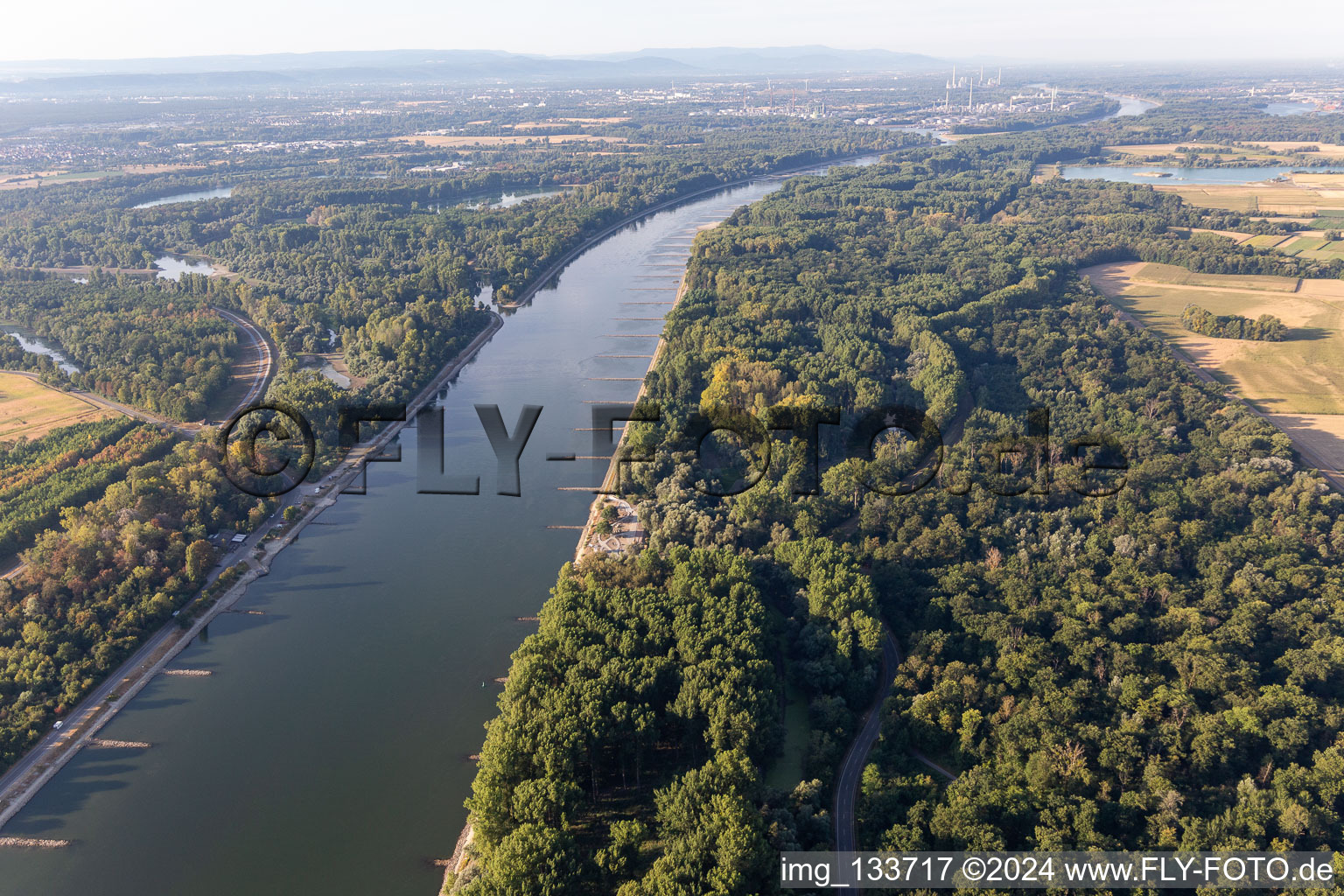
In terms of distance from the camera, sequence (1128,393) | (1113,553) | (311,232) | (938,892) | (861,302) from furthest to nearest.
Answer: (311,232), (861,302), (1128,393), (1113,553), (938,892)

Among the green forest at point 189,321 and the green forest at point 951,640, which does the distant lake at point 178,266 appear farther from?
the green forest at point 951,640

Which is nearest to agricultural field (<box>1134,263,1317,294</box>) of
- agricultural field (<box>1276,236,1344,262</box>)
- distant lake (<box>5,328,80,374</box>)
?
agricultural field (<box>1276,236,1344,262</box>)

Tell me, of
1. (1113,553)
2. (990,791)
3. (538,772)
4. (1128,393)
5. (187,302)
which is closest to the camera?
(990,791)

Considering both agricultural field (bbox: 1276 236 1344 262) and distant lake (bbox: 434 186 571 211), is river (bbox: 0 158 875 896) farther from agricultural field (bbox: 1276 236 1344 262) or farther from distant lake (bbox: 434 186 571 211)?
agricultural field (bbox: 1276 236 1344 262)

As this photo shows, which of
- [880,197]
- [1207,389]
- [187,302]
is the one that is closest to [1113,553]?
[1207,389]

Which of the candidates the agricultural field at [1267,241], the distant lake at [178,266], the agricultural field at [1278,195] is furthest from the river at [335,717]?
the agricultural field at [1278,195]

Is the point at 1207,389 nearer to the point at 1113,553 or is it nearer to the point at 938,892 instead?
the point at 1113,553
